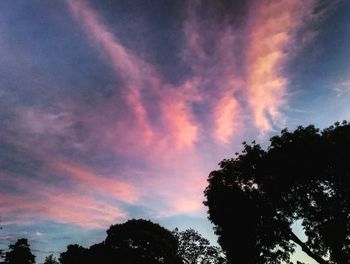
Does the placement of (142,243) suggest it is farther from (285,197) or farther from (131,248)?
(285,197)

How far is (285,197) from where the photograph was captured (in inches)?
1453

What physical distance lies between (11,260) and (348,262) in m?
73.3

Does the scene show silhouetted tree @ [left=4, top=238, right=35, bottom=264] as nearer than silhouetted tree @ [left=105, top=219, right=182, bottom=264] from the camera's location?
No

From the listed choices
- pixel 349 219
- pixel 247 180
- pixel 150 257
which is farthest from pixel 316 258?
pixel 150 257

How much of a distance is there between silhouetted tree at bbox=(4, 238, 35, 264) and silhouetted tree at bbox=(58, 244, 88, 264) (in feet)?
39.5

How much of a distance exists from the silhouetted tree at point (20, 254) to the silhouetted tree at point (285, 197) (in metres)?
59.3

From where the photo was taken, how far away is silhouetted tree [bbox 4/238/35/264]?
79.8 metres

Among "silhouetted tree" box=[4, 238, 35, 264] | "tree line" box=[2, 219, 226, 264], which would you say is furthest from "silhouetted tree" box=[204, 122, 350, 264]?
"silhouetted tree" box=[4, 238, 35, 264]

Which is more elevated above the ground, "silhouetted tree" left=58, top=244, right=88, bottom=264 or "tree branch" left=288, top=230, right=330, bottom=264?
"silhouetted tree" left=58, top=244, right=88, bottom=264

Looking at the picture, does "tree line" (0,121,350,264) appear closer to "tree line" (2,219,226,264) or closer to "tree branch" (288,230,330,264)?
"tree branch" (288,230,330,264)

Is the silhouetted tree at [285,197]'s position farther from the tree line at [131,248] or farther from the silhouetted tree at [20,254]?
the silhouetted tree at [20,254]

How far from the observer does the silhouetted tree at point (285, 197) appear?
33594mm

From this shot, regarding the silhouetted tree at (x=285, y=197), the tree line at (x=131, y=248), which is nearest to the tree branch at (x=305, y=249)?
the silhouetted tree at (x=285, y=197)

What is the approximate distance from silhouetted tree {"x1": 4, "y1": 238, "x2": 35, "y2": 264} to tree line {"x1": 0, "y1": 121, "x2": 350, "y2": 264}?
194ft
